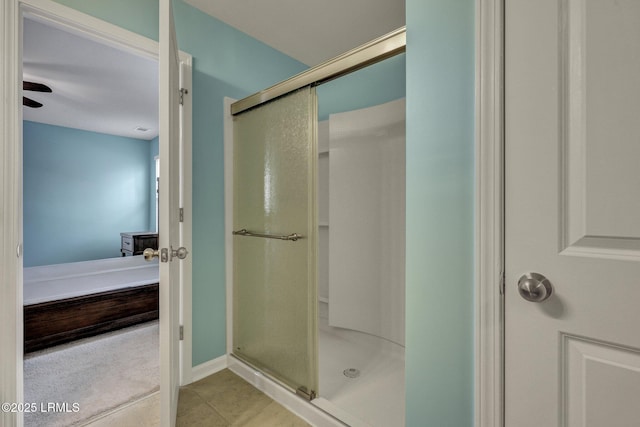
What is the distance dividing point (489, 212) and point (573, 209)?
0.59 feet

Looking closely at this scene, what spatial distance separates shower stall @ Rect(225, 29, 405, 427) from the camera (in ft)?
5.19

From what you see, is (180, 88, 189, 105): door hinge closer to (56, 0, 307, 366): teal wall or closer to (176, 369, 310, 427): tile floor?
(56, 0, 307, 366): teal wall

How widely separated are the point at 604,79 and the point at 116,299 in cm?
349

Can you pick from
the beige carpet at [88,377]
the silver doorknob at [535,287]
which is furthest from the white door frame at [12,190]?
the silver doorknob at [535,287]

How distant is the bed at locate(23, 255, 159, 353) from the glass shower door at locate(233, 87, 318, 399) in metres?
1.40

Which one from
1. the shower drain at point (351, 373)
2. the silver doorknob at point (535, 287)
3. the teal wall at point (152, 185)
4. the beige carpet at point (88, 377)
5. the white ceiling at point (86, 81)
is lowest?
the beige carpet at point (88, 377)

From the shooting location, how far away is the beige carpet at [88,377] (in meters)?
1.64

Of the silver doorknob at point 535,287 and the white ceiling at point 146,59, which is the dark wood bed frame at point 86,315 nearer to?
the white ceiling at point 146,59

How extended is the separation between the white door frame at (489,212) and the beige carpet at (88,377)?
1.94 metres

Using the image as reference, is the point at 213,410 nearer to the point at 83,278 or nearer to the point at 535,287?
the point at 535,287

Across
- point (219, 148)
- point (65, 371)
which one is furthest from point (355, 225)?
point (65, 371)

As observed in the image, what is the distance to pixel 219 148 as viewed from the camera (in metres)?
2.08

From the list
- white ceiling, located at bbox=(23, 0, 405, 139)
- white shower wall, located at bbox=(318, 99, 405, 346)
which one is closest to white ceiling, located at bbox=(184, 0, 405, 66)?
white ceiling, located at bbox=(23, 0, 405, 139)

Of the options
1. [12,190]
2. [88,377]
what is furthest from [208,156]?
[88,377]
